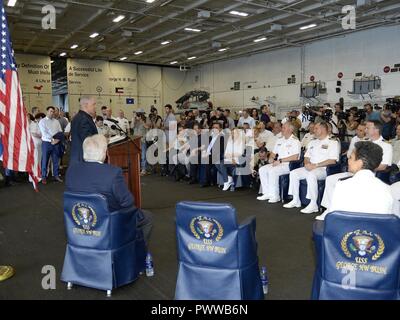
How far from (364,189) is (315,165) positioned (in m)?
3.12

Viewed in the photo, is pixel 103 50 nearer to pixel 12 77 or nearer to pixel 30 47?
pixel 30 47

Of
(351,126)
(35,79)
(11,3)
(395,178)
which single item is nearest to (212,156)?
(351,126)

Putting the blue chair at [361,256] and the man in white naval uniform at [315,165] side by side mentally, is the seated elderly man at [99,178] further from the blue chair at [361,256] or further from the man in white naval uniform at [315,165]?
the man in white naval uniform at [315,165]

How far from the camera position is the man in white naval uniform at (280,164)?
5.63 meters

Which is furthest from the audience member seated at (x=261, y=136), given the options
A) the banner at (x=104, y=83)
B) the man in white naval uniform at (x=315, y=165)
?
the banner at (x=104, y=83)

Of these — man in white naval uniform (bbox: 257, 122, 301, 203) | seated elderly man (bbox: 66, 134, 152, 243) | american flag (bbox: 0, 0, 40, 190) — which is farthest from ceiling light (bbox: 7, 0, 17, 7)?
seated elderly man (bbox: 66, 134, 152, 243)

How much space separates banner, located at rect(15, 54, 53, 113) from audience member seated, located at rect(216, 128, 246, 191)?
11.1m

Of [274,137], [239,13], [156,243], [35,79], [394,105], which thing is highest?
[239,13]

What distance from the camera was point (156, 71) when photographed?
60.5 ft

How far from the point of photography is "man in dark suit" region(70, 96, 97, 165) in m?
3.94

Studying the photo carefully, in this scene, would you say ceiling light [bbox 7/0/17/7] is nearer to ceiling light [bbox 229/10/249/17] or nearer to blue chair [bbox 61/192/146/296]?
ceiling light [bbox 229/10/249/17]

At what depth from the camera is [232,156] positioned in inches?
257

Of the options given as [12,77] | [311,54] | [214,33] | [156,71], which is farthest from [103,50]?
[12,77]

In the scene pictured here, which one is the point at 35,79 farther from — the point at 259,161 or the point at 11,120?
the point at 11,120
